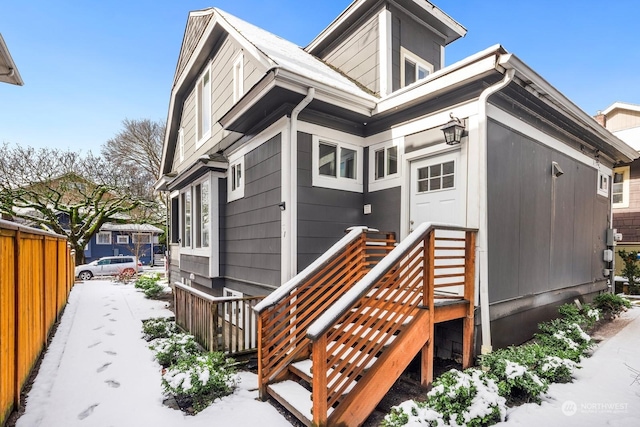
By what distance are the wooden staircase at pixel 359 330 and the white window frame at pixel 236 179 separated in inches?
109

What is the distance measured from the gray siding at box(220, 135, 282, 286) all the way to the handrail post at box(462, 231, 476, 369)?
2501 mm

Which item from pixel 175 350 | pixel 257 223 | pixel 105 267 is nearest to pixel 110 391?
pixel 175 350

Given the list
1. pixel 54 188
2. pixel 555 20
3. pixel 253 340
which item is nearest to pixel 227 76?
pixel 253 340

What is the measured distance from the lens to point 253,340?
4484mm

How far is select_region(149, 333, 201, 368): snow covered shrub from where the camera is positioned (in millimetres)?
4227

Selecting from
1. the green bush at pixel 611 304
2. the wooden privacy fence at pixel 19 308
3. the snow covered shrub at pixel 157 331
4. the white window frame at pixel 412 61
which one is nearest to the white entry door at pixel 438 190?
the white window frame at pixel 412 61

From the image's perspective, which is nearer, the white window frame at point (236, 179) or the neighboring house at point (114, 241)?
the white window frame at point (236, 179)

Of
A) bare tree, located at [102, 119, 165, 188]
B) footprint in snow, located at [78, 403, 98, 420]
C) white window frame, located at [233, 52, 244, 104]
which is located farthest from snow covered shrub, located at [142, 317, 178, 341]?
bare tree, located at [102, 119, 165, 188]

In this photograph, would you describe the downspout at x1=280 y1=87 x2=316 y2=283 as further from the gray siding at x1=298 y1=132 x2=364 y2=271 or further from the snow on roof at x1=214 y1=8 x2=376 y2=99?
the snow on roof at x1=214 y1=8 x2=376 y2=99

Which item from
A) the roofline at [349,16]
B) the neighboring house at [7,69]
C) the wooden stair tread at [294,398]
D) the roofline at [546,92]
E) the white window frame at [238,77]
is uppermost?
the roofline at [349,16]

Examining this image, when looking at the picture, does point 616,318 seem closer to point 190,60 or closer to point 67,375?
point 67,375

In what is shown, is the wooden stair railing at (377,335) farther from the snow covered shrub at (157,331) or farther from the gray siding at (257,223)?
the snow covered shrub at (157,331)

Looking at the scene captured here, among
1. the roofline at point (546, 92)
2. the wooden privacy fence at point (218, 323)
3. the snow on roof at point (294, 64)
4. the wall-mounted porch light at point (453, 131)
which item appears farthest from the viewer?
the snow on roof at point (294, 64)

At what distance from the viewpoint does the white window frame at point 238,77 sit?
621 centimetres
